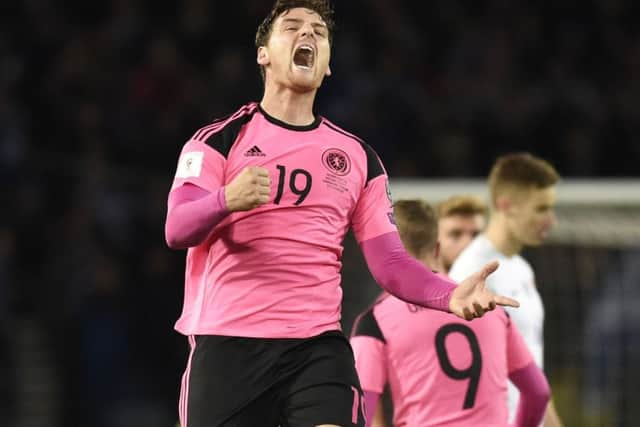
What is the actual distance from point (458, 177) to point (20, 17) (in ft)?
12.9

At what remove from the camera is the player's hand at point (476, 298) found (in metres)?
3.50

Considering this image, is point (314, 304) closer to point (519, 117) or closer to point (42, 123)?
point (42, 123)

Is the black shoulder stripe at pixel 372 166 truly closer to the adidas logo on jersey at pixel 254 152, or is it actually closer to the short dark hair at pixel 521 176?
the adidas logo on jersey at pixel 254 152

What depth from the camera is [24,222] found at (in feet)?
31.3

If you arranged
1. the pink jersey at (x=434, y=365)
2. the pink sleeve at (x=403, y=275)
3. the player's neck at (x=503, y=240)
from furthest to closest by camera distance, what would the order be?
the player's neck at (x=503, y=240), the pink jersey at (x=434, y=365), the pink sleeve at (x=403, y=275)

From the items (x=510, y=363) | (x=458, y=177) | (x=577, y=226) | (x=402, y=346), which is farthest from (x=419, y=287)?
(x=458, y=177)

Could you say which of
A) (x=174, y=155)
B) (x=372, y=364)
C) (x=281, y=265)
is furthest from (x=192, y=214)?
(x=174, y=155)

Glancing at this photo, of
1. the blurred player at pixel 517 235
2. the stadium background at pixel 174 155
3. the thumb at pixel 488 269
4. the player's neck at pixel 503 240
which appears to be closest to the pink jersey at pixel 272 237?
the thumb at pixel 488 269

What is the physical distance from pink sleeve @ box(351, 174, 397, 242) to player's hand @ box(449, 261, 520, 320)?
41 centimetres

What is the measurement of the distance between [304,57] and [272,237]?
2.01 ft

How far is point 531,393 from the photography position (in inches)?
186

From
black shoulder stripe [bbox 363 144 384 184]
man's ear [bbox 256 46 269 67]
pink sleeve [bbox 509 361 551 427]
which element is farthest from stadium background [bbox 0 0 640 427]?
man's ear [bbox 256 46 269 67]

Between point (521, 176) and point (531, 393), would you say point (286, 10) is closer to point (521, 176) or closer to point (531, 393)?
point (531, 393)

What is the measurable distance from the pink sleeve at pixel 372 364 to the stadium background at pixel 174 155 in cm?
442
